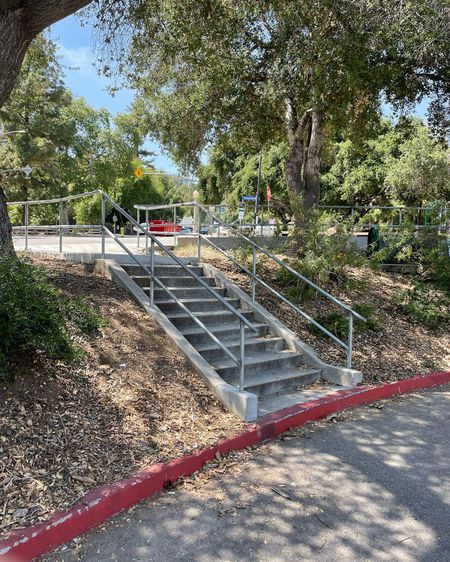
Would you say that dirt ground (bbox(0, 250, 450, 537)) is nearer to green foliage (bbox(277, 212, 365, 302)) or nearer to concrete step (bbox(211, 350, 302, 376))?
concrete step (bbox(211, 350, 302, 376))

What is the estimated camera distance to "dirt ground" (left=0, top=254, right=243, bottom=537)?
10.8 ft

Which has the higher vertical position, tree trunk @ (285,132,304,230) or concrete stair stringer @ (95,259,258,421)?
tree trunk @ (285,132,304,230)

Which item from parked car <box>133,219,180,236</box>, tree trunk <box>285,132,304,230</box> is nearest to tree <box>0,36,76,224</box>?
parked car <box>133,219,180,236</box>

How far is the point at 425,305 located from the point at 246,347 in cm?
413

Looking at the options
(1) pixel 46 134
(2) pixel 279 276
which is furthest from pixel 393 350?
(1) pixel 46 134

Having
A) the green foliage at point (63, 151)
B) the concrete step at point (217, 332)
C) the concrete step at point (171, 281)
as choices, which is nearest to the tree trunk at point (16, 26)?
the concrete step at point (171, 281)

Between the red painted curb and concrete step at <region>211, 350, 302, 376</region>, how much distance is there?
847 mm

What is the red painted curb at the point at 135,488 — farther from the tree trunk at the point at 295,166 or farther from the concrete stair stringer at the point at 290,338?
the tree trunk at the point at 295,166

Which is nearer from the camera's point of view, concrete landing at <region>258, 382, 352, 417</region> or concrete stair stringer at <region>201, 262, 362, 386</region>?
concrete landing at <region>258, 382, 352, 417</region>

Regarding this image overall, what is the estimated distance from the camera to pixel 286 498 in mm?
3609

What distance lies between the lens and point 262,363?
20.0 ft

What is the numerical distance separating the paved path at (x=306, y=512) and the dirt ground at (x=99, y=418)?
39 centimetres

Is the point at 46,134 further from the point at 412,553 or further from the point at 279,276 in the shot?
the point at 412,553

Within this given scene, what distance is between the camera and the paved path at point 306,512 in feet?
9.76
